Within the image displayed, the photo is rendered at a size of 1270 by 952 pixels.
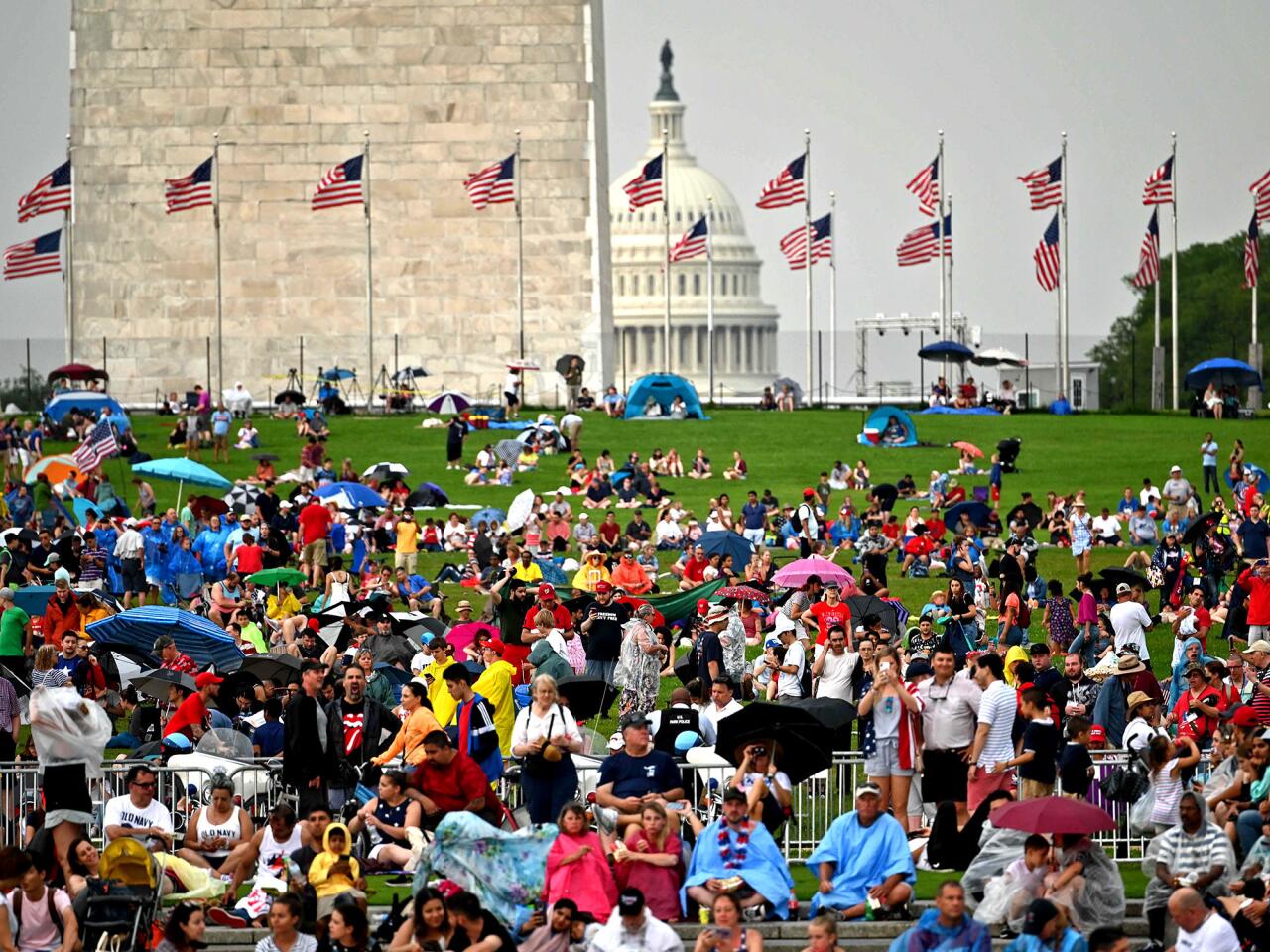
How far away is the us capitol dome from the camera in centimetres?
14175

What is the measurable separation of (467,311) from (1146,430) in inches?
883

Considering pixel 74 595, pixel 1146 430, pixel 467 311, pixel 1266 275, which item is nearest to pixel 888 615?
pixel 74 595

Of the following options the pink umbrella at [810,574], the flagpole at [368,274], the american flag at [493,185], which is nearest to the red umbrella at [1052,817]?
the pink umbrella at [810,574]

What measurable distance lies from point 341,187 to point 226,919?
143 ft

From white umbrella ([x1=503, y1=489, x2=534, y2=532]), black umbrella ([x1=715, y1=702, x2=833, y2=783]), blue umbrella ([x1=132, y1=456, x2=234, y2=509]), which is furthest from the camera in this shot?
white umbrella ([x1=503, y1=489, x2=534, y2=532])

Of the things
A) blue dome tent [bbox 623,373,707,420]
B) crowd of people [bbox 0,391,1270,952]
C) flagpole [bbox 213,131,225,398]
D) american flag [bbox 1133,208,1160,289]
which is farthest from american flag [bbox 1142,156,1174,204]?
crowd of people [bbox 0,391,1270,952]

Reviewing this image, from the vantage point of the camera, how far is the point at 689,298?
144m

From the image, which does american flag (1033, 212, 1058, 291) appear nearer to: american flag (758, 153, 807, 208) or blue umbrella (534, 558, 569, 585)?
american flag (758, 153, 807, 208)

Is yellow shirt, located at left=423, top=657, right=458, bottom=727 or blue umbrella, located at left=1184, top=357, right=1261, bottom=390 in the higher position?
blue umbrella, located at left=1184, top=357, right=1261, bottom=390

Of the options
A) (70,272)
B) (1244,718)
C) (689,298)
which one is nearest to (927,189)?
(70,272)

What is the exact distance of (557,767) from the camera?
1761cm

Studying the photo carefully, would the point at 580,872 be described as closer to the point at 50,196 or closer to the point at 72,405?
the point at 72,405

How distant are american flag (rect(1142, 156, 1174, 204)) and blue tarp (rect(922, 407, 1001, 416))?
22.3ft

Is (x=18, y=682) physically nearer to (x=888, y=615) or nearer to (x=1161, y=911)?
(x=888, y=615)
